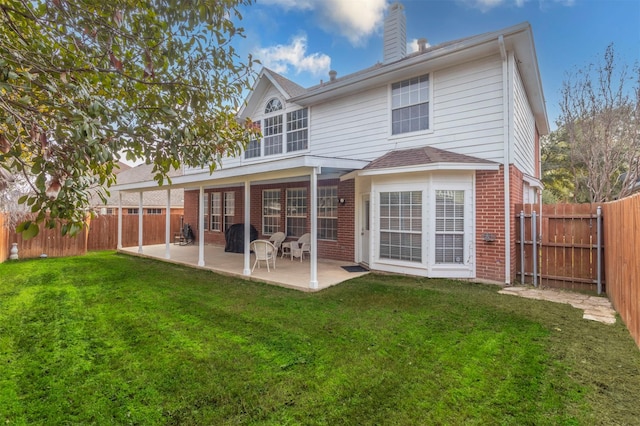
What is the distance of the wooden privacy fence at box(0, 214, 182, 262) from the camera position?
11.8m

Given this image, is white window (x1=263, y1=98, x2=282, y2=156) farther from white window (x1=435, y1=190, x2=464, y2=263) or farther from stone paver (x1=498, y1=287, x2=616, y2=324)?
stone paver (x1=498, y1=287, x2=616, y2=324)

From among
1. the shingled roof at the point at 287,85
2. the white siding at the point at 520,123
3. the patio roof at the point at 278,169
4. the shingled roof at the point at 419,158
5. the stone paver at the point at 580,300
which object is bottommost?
the stone paver at the point at 580,300

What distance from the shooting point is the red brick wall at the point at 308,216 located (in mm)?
10320

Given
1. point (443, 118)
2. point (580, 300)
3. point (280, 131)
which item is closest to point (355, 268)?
point (443, 118)

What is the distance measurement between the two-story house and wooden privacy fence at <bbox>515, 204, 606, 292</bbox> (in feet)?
1.27

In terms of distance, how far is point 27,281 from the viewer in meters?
8.02

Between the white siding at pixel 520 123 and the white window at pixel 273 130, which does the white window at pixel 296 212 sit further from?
the white siding at pixel 520 123

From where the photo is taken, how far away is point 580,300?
6.16m

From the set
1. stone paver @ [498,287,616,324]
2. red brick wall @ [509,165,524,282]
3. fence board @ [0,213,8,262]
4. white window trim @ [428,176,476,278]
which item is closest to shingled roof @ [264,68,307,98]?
white window trim @ [428,176,476,278]

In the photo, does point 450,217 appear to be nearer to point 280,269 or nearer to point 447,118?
point 447,118

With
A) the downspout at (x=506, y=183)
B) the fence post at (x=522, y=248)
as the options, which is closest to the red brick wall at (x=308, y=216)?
the downspout at (x=506, y=183)

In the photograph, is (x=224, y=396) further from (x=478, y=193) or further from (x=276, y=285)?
(x=478, y=193)

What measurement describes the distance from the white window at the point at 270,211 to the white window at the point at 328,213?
230cm

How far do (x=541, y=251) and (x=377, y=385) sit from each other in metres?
6.21
